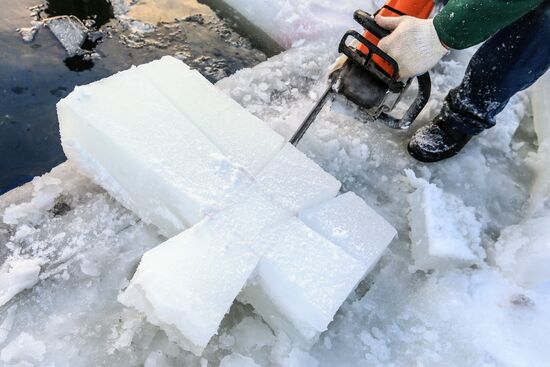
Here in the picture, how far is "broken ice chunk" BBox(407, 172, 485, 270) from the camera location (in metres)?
1.85

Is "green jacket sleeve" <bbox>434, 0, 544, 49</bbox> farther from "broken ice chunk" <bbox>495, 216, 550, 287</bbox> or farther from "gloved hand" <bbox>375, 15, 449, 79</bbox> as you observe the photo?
"broken ice chunk" <bbox>495, 216, 550, 287</bbox>

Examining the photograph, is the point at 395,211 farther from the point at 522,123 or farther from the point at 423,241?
the point at 522,123

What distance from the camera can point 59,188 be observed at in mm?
1866

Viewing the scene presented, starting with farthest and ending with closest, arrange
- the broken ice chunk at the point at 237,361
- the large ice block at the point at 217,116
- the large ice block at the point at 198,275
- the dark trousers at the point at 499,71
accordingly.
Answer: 1. the dark trousers at the point at 499,71
2. the large ice block at the point at 217,116
3. the broken ice chunk at the point at 237,361
4. the large ice block at the point at 198,275

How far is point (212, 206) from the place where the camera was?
5.38 feet

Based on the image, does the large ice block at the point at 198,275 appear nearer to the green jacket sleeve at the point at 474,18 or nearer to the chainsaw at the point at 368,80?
the chainsaw at the point at 368,80

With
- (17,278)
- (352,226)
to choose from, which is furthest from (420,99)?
(17,278)

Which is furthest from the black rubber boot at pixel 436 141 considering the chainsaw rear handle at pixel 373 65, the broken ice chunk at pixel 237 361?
the broken ice chunk at pixel 237 361

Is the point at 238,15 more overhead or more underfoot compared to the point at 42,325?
more overhead

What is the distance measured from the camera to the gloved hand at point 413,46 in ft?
6.16

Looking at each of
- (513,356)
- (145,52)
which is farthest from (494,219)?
(145,52)

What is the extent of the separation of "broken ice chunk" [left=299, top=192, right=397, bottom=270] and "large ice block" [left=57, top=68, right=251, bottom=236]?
0.90ft

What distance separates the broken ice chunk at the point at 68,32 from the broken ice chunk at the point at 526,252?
2149 mm

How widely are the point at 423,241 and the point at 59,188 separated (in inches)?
52.5
